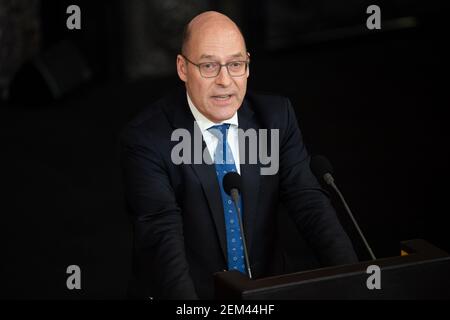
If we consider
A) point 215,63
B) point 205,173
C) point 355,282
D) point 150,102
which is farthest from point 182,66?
point 150,102

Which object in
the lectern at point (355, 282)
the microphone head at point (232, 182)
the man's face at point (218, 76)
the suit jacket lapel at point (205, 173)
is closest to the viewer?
the lectern at point (355, 282)

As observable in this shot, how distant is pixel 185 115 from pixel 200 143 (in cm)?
9

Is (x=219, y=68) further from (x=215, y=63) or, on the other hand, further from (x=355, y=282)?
(x=355, y=282)

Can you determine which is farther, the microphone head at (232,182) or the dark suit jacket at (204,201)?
the dark suit jacket at (204,201)

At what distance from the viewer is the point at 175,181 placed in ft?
7.29

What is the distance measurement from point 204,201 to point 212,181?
0.19 ft

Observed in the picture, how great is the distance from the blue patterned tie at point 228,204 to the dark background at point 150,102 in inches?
70.0

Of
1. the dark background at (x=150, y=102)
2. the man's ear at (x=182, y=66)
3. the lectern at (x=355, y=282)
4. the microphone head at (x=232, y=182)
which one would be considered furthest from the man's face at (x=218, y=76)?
the dark background at (x=150, y=102)

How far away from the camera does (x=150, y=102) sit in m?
7.13

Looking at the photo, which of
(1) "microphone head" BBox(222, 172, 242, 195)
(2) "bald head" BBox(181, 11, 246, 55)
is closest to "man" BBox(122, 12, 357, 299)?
(2) "bald head" BBox(181, 11, 246, 55)

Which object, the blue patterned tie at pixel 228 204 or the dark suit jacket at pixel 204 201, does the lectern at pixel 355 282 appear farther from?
the blue patterned tie at pixel 228 204

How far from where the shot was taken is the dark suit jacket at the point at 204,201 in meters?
2.14

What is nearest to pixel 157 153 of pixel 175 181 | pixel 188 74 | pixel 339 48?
pixel 175 181

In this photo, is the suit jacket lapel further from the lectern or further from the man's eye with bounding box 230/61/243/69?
the lectern
